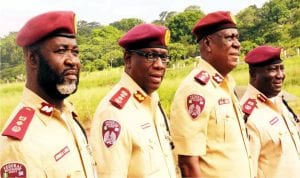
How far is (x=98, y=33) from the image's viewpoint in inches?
1010

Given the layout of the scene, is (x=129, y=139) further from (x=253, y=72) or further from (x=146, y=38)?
(x=253, y=72)

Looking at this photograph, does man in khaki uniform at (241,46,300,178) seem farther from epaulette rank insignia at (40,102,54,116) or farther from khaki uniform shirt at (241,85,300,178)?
epaulette rank insignia at (40,102,54,116)

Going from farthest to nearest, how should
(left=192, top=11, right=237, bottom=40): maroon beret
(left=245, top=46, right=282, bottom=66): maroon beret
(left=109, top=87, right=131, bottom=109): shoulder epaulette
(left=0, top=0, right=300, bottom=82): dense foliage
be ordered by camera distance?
(left=0, top=0, right=300, bottom=82): dense foliage → (left=245, top=46, right=282, bottom=66): maroon beret → (left=192, top=11, right=237, bottom=40): maroon beret → (left=109, top=87, right=131, bottom=109): shoulder epaulette

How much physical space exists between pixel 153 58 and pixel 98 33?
22837 millimetres

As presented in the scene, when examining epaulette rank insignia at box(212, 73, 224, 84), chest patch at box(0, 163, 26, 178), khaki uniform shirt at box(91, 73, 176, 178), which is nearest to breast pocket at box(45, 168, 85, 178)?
chest patch at box(0, 163, 26, 178)

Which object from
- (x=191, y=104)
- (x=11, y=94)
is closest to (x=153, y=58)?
(x=191, y=104)

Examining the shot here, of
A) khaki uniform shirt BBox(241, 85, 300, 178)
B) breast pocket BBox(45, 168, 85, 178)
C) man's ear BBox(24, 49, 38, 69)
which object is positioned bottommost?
khaki uniform shirt BBox(241, 85, 300, 178)

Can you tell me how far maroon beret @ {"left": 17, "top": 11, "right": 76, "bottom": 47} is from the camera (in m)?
2.31

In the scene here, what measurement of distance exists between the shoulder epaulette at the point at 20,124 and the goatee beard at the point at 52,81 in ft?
0.43

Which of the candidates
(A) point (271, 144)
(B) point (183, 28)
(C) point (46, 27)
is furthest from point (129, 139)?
(B) point (183, 28)

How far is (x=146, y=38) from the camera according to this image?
3.11 meters

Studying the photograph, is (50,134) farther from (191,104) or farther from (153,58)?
(191,104)

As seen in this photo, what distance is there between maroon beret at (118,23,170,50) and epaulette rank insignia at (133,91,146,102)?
281 mm

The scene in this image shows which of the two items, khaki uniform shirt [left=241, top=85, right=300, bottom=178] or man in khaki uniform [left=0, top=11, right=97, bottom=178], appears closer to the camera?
man in khaki uniform [left=0, top=11, right=97, bottom=178]
